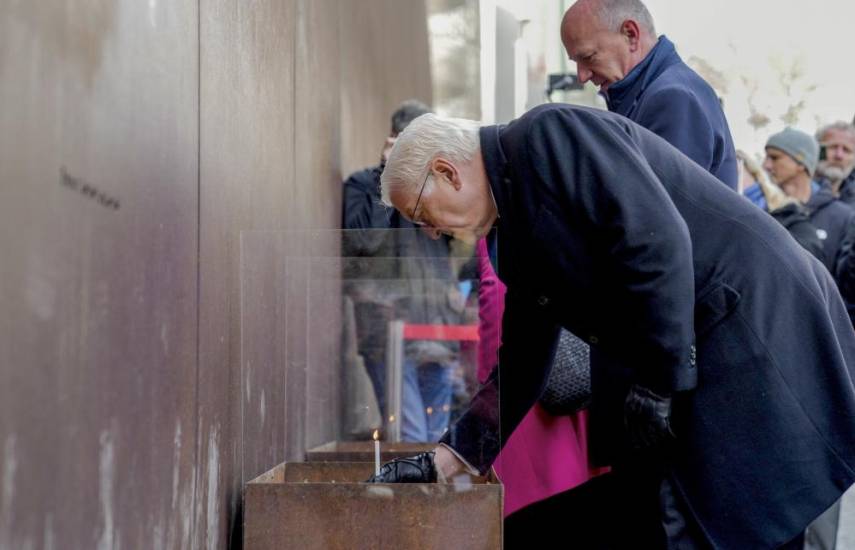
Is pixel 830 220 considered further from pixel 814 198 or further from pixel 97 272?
pixel 97 272

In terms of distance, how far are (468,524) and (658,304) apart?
0.79m

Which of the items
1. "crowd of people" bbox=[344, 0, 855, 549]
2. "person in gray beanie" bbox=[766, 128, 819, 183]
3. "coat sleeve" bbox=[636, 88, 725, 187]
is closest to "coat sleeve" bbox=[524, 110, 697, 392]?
"crowd of people" bbox=[344, 0, 855, 549]

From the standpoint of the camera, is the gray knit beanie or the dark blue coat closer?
the dark blue coat

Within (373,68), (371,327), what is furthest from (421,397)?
(373,68)

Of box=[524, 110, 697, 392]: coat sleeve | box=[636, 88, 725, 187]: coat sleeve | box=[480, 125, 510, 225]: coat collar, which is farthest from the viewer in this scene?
box=[636, 88, 725, 187]: coat sleeve

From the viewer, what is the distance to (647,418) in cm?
290

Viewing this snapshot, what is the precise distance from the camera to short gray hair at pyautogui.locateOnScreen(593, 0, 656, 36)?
4.20m

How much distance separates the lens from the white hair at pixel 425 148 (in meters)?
2.87

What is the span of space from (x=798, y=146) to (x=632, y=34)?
90.5 inches

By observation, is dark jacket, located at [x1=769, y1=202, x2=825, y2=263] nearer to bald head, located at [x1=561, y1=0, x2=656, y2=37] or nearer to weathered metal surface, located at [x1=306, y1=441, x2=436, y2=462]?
bald head, located at [x1=561, y1=0, x2=656, y2=37]

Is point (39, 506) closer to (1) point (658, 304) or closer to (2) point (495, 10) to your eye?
(1) point (658, 304)

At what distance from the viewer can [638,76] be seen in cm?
417

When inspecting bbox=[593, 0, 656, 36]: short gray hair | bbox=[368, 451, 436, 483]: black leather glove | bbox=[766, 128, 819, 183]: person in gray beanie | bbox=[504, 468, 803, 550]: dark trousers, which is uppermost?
bbox=[593, 0, 656, 36]: short gray hair

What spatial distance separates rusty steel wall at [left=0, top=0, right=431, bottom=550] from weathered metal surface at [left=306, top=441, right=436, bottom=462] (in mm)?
48
